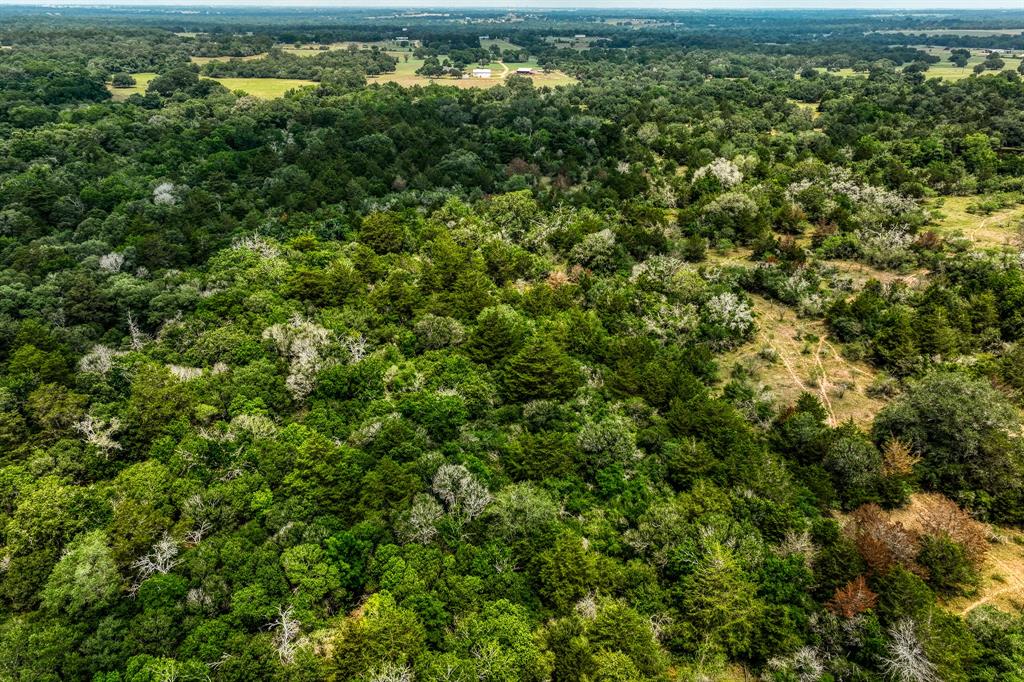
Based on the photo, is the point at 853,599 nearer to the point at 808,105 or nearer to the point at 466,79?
the point at 808,105

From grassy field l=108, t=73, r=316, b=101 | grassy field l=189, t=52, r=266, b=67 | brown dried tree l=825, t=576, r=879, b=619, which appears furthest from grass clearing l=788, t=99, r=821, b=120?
grassy field l=189, t=52, r=266, b=67

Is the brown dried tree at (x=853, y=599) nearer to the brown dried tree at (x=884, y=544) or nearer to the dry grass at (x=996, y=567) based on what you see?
the brown dried tree at (x=884, y=544)

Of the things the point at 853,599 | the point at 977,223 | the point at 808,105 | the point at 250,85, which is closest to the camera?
the point at 853,599

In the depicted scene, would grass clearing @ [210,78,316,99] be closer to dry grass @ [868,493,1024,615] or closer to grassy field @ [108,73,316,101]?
grassy field @ [108,73,316,101]

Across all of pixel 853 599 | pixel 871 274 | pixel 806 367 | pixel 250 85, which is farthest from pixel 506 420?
pixel 250 85

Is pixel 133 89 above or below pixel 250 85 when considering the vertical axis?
below

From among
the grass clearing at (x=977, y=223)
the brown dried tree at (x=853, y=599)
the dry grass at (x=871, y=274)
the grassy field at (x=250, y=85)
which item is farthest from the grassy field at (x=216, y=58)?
the brown dried tree at (x=853, y=599)
